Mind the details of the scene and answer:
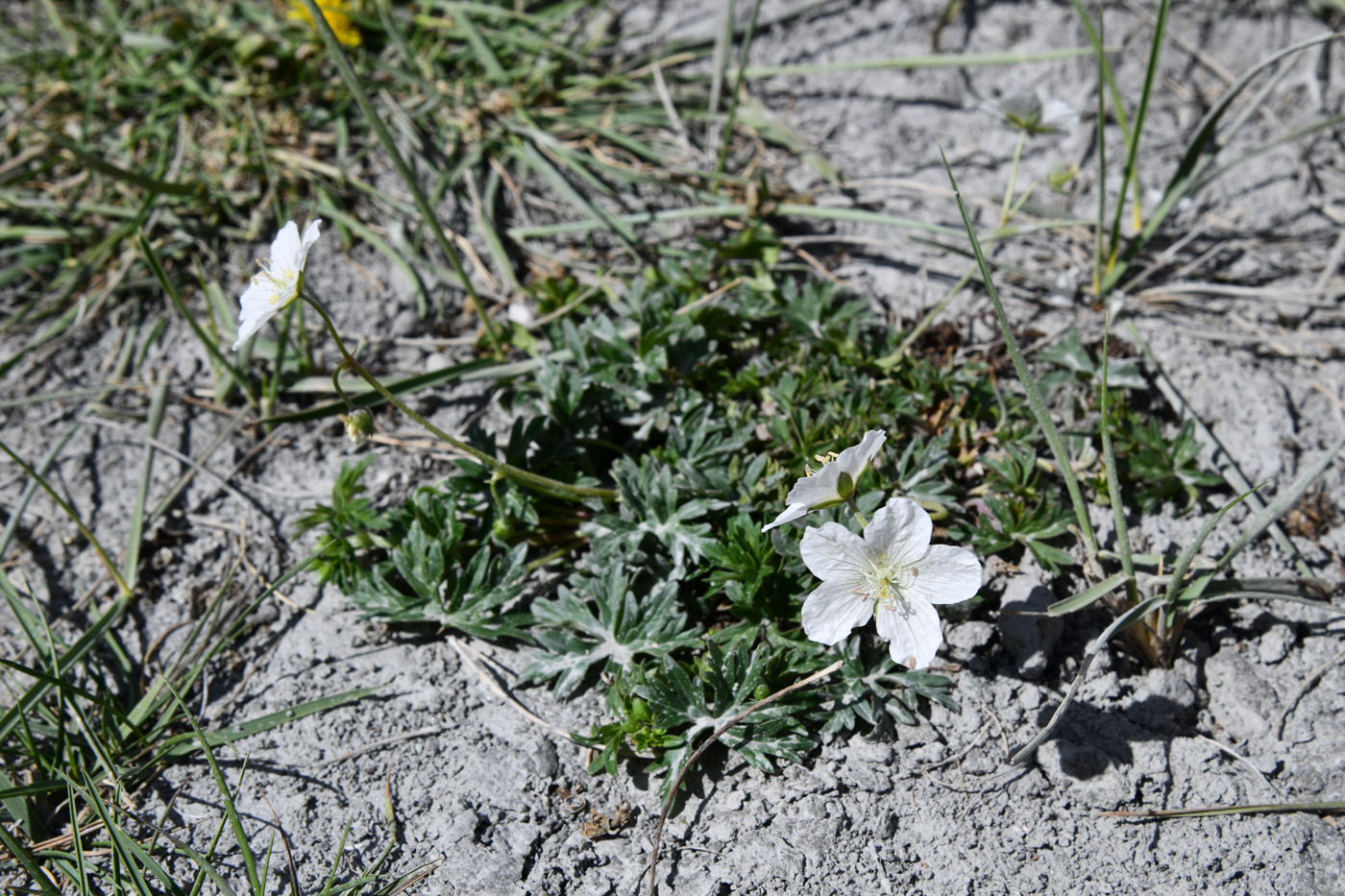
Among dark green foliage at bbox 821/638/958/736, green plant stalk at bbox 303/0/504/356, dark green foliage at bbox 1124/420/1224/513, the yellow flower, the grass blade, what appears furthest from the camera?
the yellow flower

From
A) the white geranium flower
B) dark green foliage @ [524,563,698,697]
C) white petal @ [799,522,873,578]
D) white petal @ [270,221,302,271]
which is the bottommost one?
dark green foliage @ [524,563,698,697]

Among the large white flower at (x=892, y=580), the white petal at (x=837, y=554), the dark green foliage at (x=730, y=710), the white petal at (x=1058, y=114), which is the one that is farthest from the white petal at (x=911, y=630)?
the white petal at (x=1058, y=114)

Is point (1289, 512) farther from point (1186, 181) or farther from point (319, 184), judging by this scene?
point (319, 184)

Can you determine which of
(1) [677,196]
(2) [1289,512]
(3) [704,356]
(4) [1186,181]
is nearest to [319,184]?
(1) [677,196]

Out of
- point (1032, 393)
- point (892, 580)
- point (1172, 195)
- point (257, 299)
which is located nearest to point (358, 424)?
point (257, 299)

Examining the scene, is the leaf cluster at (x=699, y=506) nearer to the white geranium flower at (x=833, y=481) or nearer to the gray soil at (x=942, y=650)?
the gray soil at (x=942, y=650)

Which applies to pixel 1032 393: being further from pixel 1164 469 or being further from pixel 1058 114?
pixel 1058 114

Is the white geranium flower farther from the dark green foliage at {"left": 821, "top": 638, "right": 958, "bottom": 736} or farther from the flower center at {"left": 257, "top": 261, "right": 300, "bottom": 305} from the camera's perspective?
the flower center at {"left": 257, "top": 261, "right": 300, "bottom": 305}

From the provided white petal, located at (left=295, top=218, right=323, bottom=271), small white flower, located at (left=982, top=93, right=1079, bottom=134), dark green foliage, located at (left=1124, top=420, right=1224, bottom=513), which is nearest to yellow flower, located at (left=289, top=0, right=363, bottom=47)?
white petal, located at (left=295, top=218, right=323, bottom=271)
